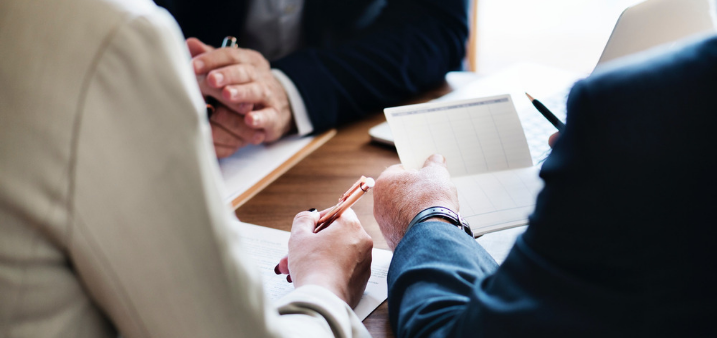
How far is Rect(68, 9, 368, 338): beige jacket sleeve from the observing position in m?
0.27

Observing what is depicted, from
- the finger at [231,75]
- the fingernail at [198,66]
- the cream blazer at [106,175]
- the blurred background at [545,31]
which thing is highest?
the cream blazer at [106,175]

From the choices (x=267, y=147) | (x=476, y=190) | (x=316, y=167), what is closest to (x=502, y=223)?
(x=476, y=190)

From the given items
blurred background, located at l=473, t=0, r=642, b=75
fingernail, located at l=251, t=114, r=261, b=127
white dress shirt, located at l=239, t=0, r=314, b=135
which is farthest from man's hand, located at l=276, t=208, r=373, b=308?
blurred background, located at l=473, t=0, r=642, b=75

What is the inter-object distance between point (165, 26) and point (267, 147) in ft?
2.43

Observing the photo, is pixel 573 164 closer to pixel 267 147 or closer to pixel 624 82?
pixel 624 82

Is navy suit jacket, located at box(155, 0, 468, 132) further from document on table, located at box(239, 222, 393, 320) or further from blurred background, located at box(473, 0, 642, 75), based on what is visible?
blurred background, located at box(473, 0, 642, 75)

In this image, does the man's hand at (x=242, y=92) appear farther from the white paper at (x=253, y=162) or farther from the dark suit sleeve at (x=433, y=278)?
the dark suit sleeve at (x=433, y=278)

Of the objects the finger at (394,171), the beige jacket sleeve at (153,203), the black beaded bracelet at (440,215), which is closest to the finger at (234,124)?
the finger at (394,171)

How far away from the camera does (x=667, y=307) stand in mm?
341

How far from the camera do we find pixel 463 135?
0.84 m

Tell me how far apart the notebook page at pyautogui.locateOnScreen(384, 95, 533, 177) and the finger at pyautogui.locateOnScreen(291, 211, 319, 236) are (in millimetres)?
191

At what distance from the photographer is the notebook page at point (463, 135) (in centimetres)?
81

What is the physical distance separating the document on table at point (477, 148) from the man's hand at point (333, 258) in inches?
7.5

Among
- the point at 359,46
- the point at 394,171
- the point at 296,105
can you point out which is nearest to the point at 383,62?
the point at 359,46
